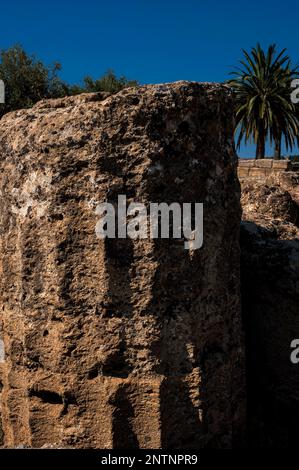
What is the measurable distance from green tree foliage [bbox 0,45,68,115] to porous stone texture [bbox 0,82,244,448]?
1684 centimetres

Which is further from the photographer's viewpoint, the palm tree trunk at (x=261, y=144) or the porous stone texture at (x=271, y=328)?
the palm tree trunk at (x=261, y=144)

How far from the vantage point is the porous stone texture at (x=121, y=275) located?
2.70 metres

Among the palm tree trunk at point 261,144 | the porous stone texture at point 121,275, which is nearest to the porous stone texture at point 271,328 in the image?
the porous stone texture at point 121,275

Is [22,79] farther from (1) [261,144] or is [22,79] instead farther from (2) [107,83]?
(1) [261,144]

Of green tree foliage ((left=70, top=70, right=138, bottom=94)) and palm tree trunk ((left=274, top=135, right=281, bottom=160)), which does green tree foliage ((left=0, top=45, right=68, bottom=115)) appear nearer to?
green tree foliage ((left=70, top=70, right=138, bottom=94))

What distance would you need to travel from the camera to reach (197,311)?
111 inches

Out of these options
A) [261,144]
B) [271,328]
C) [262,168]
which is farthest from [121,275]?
[261,144]

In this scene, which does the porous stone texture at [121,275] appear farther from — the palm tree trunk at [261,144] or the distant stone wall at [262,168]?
the palm tree trunk at [261,144]

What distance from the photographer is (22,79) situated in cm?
1942

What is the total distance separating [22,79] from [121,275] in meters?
18.0

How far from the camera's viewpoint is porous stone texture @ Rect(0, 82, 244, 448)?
2.70m

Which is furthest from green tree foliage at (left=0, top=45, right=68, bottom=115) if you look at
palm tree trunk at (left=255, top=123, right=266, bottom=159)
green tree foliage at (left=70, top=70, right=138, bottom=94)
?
palm tree trunk at (left=255, top=123, right=266, bottom=159)

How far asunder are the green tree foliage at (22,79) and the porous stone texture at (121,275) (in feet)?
55.2

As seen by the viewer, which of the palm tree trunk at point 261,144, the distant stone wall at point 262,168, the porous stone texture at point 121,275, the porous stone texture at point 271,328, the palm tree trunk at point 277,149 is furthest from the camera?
the palm tree trunk at point 261,144
